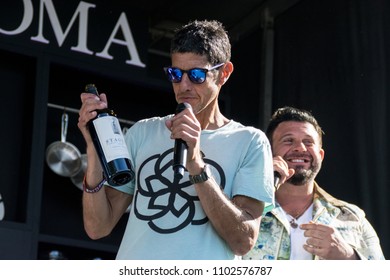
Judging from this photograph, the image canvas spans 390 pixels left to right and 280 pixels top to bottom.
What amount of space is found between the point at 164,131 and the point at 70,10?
7.78ft

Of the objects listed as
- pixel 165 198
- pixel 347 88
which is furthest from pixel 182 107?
pixel 347 88

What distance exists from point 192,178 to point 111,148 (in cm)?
24

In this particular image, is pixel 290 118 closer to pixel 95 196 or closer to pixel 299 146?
pixel 299 146

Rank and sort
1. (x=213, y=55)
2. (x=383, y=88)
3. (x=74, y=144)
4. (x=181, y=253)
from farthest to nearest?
(x=74, y=144)
(x=383, y=88)
(x=213, y=55)
(x=181, y=253)

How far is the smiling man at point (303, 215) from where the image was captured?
351cm

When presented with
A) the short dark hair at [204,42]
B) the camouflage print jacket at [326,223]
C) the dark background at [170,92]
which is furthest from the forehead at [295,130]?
the short dark hair at [204,42]

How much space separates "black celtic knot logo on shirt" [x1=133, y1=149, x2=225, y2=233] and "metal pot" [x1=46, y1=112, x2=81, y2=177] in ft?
7.60

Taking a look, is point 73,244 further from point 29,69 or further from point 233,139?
point 233,139

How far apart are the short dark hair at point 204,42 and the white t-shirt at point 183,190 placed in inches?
8.9

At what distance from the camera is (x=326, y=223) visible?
12.4ft

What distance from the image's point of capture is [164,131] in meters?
3.08

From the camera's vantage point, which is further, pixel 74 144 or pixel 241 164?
pixel 74 144

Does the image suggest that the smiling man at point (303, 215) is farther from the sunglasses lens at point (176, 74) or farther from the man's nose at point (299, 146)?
the sunglasses lens at point (176, 74)

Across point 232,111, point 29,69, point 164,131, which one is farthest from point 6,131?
point 164,131
